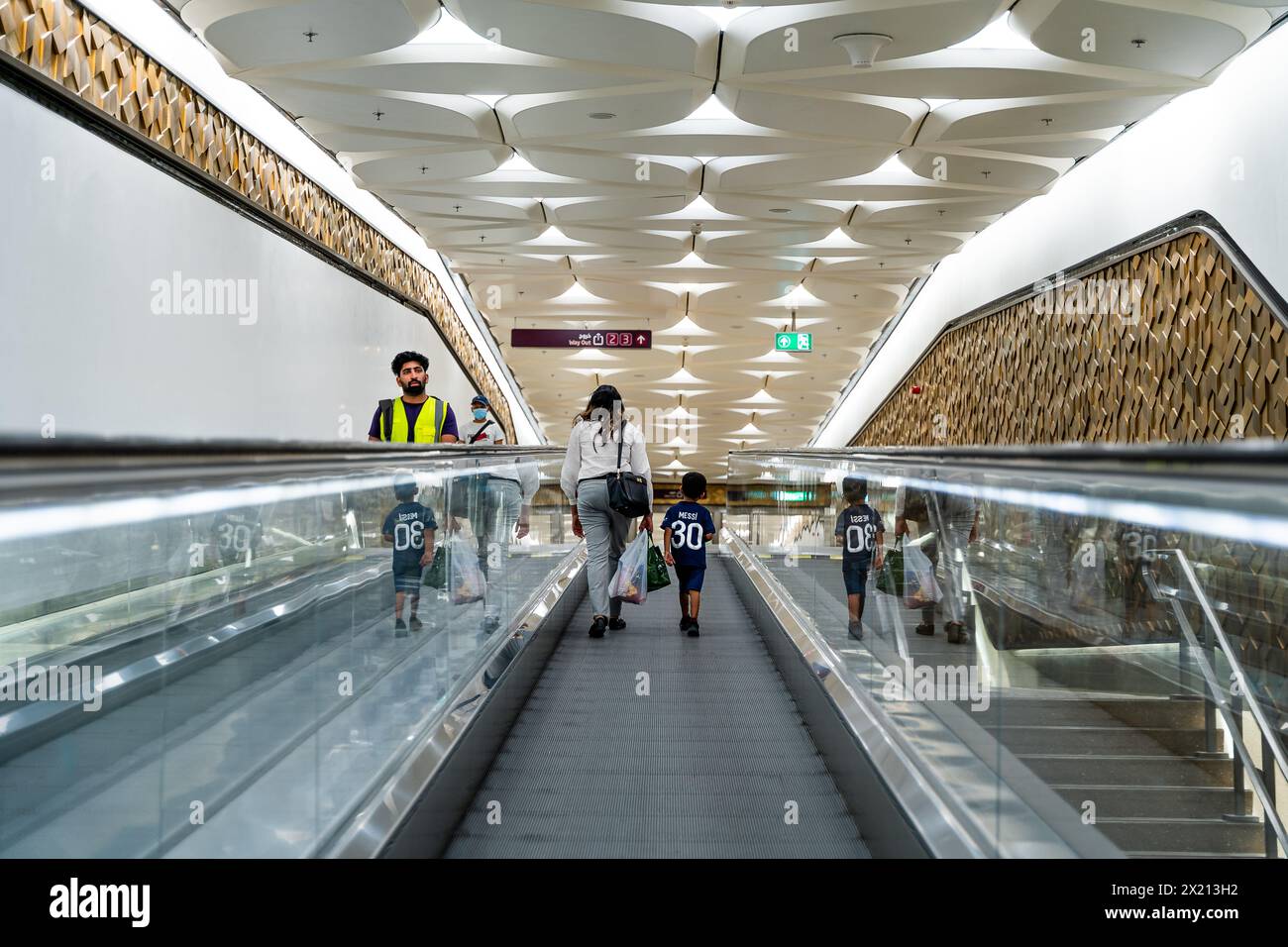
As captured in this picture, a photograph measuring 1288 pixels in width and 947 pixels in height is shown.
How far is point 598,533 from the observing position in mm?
6676

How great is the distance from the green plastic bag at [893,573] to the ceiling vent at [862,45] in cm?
526

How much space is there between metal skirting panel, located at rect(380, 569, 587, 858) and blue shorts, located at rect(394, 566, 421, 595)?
490 mm

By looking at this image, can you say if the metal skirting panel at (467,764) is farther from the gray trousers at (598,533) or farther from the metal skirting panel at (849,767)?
the metal skirting panel at (849,767)

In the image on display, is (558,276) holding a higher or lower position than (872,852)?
higher

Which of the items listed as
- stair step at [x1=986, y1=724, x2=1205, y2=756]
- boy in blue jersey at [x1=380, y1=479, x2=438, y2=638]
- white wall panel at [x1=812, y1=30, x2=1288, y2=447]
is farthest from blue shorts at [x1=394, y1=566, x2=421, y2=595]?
white wall panel at [x1=812, y1=30, x2=1288, y2=447]

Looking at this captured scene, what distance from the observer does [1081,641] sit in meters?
2.91

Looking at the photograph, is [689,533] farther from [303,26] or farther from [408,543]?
[303,26]

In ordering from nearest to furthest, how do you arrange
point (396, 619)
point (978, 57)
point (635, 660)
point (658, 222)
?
point (396, 619)
point (635, 660)
point (978, 57)
point (658, 222)

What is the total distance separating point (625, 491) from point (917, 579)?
2.90 m

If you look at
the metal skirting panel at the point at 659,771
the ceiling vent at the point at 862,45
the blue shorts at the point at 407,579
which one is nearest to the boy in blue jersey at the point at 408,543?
the blue shorts at the point at 407,579

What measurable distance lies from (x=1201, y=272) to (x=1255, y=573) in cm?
801

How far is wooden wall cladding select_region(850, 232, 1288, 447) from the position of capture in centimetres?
860

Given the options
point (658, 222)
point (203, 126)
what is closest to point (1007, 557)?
point (203, 126)
